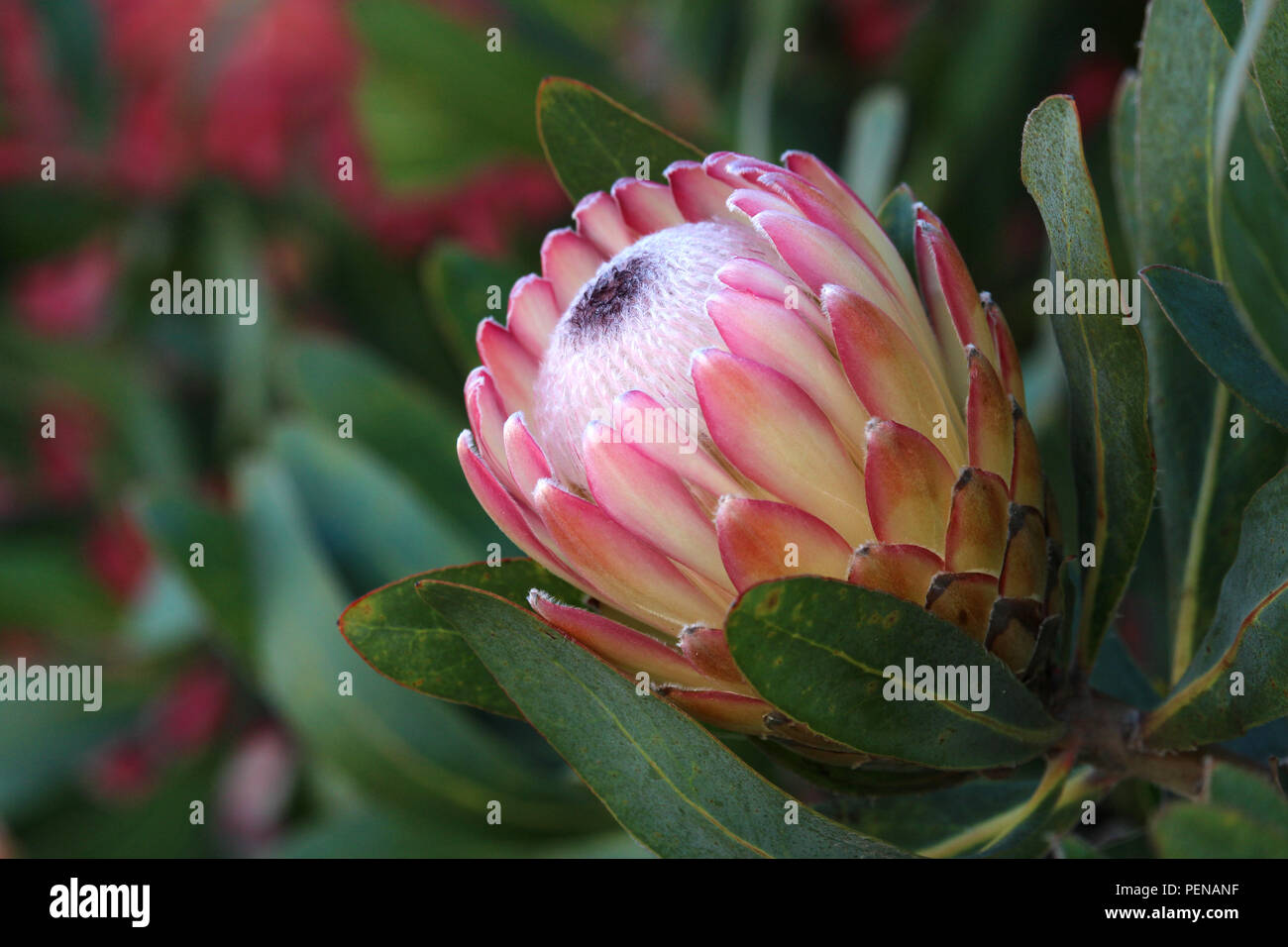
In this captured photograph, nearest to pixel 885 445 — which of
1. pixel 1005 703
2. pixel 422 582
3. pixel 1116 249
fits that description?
pixel 1005 703

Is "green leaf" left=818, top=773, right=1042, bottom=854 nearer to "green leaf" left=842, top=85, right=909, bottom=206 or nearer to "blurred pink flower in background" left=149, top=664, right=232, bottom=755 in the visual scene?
"green leaf" left=842, top=85, right=909, bottom=206

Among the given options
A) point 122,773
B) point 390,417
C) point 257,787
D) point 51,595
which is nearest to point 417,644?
point 390,417

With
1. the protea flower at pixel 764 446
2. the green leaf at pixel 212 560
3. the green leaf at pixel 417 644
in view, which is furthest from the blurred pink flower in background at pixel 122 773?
the protea flower at pixel 764 446

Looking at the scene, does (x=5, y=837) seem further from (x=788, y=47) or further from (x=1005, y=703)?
(x=1005, y=703)
